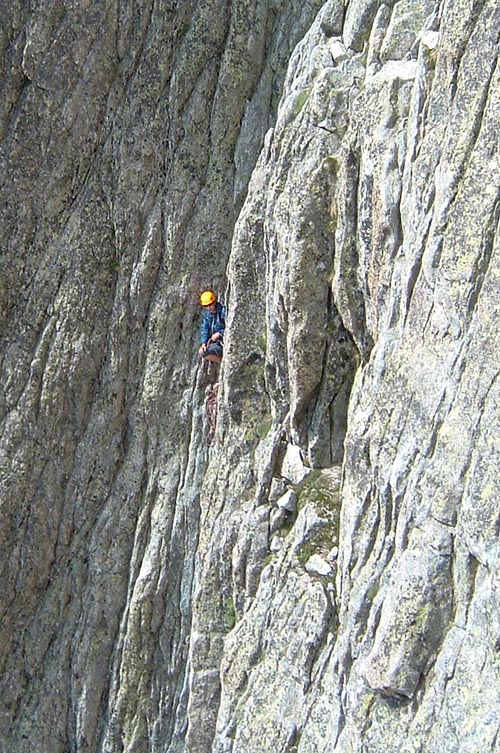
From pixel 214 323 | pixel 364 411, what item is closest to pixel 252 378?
pixel 214 323

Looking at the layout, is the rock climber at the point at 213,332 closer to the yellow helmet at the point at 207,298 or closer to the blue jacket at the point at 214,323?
the blue jacket at the point at 214,323

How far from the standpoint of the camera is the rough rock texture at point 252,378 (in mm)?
14336

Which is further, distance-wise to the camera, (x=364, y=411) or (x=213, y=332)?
(x=213, y=332)

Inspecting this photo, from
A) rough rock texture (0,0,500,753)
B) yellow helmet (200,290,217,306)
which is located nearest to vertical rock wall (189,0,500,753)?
rough rock texture (0,0,500,753)

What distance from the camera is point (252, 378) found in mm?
23078

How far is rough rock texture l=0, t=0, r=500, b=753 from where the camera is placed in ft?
47.0

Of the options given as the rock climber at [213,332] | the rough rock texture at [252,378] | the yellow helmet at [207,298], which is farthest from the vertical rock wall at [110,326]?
the yellow helmet at [207,298]

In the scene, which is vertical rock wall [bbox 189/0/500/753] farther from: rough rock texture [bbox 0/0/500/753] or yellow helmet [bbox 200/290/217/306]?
yellow helmet [bbox 200/290/217/306]

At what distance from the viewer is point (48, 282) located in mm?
26328

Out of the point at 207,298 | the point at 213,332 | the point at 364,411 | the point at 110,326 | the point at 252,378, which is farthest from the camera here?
the point at 110,326

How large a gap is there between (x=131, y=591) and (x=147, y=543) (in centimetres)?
165

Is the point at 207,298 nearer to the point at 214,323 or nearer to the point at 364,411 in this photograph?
the point at 214,323

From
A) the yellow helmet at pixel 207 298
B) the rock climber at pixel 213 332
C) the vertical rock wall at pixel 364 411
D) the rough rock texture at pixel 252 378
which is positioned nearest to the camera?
the vertical rock wall at pixel 364 411

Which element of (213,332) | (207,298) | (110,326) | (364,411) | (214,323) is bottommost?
(364,411)
